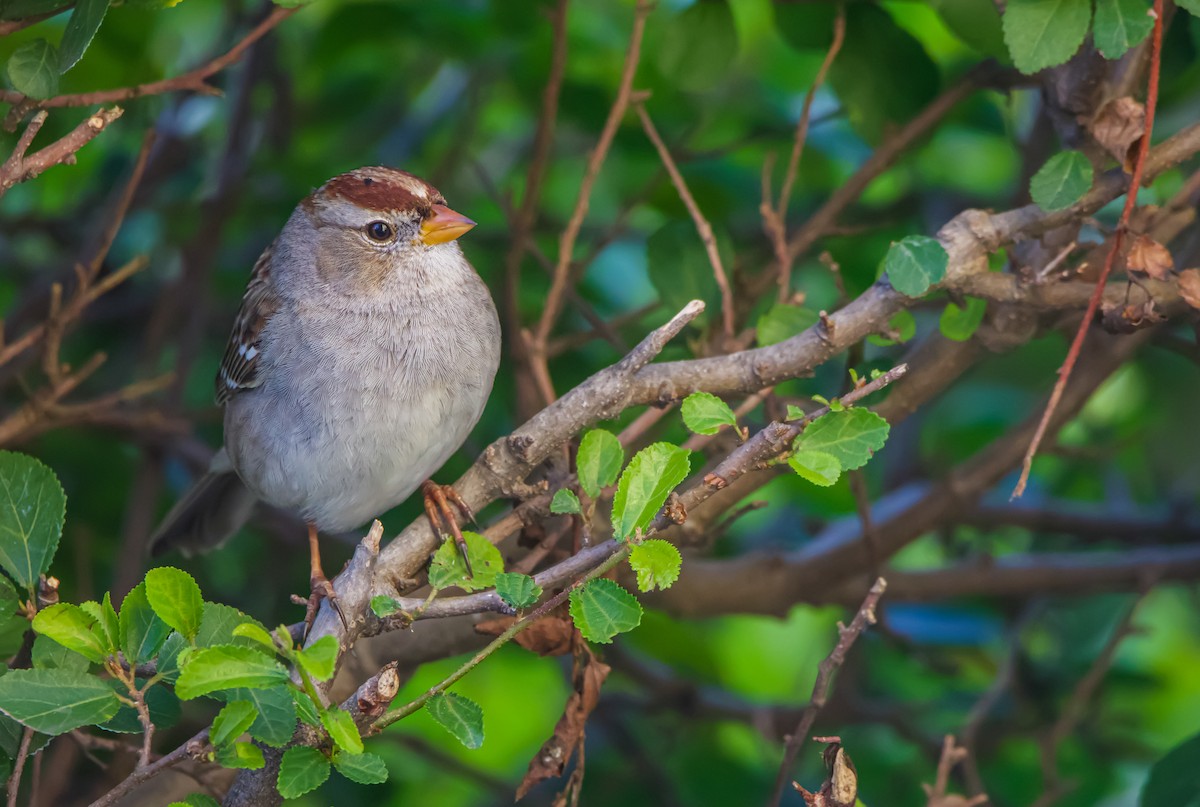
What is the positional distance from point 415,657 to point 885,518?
117 centimetres

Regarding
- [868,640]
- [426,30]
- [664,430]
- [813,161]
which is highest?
[426,30]

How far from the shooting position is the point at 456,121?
12.6 feet

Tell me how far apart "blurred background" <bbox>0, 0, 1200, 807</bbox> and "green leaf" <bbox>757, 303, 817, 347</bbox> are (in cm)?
35

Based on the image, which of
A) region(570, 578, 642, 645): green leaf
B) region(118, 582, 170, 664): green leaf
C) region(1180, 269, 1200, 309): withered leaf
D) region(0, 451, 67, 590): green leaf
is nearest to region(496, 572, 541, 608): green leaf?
region(570, 578, 642, 645): green leaf

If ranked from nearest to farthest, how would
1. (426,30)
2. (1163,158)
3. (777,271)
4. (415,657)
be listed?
1. (1163,158)
2. (415,657)
3. (777,271)
4. (426,30)

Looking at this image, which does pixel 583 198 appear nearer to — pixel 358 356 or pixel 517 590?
pixel 358 356

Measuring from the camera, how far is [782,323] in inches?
93.0

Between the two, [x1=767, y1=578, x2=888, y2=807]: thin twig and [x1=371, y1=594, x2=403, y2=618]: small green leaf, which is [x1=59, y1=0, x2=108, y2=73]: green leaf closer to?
[x1=371, y1=594, x2=403, y2=618]: small green leaf

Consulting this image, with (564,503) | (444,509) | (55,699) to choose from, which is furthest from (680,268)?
(55,699)

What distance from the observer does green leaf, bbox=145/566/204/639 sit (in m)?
1.59

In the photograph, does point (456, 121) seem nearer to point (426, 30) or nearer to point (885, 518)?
point (426, 30)

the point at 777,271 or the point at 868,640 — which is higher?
the point at 777,271

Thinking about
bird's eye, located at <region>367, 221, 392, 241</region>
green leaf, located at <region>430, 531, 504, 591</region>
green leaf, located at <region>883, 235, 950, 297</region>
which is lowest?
green leaf, located at <region>430, 531, 504, 591</region>

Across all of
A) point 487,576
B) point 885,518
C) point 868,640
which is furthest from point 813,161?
point 487,576
